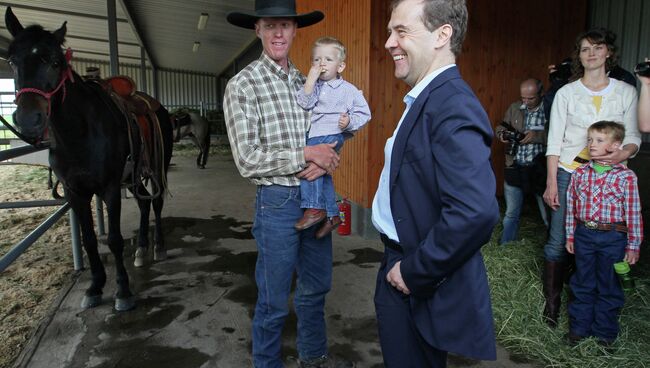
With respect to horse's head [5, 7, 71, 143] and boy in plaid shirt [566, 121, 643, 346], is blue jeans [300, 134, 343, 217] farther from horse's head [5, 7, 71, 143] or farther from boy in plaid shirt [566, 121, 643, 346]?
horse's head [5, 7, 71, 143]

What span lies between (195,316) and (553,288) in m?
2.33

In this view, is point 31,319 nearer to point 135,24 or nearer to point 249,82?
point 249,82

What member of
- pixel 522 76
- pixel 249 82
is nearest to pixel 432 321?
pixel 249 82

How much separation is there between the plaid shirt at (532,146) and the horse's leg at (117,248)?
10.9 ft

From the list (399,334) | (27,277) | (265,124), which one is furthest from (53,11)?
(399,334)

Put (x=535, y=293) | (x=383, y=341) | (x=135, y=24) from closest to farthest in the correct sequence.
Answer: (x=383, y=341) → (x=535, y=293) → (x=135, y=24)

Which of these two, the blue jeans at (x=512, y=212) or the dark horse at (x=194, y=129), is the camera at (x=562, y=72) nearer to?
the blue jeans at (x=512, y=212)

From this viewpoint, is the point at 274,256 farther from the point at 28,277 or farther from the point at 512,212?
the point at 28,277

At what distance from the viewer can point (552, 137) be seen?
8.74 feet

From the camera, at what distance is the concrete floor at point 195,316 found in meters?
2.52

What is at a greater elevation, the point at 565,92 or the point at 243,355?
the point at 565,92

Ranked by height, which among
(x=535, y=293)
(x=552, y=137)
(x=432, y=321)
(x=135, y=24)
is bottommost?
(x=535, y=293)

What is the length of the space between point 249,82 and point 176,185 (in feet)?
22.5

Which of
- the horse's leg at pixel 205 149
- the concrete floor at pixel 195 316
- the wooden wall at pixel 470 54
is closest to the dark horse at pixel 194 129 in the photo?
Result: the horse's leg at pixel 205 149
